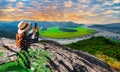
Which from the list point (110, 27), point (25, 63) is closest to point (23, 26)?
point (25, 63)

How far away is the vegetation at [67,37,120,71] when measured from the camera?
43.5 feet

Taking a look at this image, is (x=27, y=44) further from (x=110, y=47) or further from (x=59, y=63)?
(x=110, y=47)

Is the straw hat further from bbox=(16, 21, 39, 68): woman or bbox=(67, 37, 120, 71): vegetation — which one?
bbox=(67, 37, 120, 71): vegetation

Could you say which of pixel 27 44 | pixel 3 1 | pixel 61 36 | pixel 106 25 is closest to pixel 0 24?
pixel 3 1

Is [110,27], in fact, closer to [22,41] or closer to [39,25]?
[39,25]

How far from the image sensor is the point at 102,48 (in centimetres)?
1479

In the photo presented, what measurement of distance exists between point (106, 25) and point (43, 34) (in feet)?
16.2

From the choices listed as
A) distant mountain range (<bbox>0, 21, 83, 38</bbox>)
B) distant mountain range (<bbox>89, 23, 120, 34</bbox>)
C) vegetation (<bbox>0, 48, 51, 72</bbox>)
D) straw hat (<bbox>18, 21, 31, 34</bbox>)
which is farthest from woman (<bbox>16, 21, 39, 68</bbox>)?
distant mountain range (<bbox>89, 23, 120, 34</bbox>)

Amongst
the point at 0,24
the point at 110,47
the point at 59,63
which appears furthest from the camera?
the point at 110,47

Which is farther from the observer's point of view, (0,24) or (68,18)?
(68,18)

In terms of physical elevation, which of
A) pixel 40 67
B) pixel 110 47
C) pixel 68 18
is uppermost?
pixel 40 67

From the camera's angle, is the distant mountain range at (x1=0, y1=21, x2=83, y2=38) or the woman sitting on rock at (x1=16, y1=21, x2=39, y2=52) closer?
the woman sitting on rock at (x1=16, y1=21, x2=39, y2=52)

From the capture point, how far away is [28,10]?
14320mm

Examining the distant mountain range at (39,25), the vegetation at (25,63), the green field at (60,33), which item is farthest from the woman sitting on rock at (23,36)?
the green field at (60,33)
